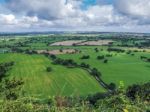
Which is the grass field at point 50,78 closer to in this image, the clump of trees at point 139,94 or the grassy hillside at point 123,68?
the grassy hillside at point 123,68

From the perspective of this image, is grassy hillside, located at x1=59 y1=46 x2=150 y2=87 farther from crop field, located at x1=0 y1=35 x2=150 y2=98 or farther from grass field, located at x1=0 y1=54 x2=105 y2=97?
grass field, located at x1=0 y1=54 x2=105 y2=97

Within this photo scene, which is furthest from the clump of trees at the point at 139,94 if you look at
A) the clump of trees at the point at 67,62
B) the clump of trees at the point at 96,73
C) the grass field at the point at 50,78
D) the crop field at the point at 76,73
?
A: the clump of trees at the point at 67,62

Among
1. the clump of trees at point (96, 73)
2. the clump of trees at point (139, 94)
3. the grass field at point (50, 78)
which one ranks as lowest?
the grass field at point (50, 78)

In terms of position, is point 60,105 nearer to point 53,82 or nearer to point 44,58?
point 53,82

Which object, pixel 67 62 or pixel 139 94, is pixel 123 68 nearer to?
pixel 67 62

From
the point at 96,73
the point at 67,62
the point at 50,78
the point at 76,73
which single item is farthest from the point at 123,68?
the point at 50,78

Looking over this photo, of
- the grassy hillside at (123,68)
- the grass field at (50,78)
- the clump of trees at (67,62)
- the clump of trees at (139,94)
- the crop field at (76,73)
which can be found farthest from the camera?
the clump of trees at (67,62)
